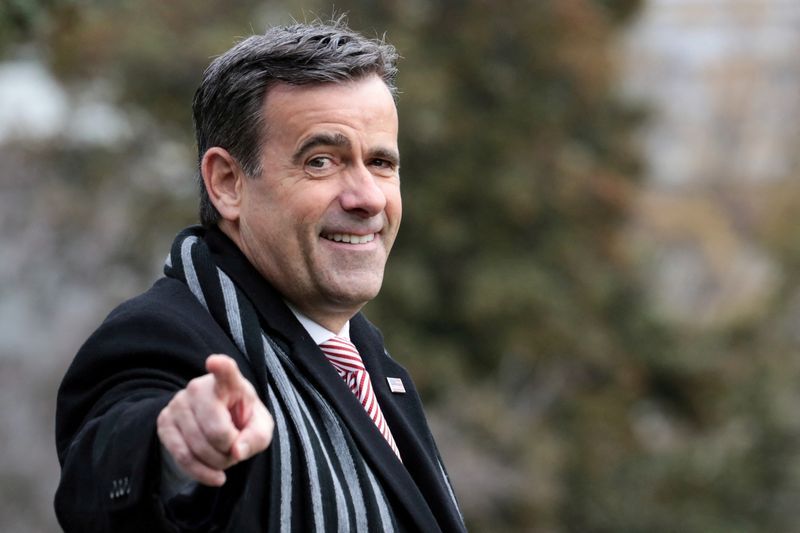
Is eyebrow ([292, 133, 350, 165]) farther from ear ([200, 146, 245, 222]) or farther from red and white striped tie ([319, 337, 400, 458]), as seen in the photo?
red and white striped tie ([319, 337, 400, 458])

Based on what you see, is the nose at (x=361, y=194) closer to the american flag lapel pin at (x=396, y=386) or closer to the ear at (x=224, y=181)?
the ear at (x=224, y=181)

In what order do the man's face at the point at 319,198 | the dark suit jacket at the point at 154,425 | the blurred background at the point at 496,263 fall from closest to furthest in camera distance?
the dark suit jacket at the point at 154,425, the man's face at the point at 319,198, the blurred background at the point at 496,263

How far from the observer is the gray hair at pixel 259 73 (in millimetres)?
2770

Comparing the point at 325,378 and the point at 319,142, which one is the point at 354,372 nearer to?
the point at 325,378

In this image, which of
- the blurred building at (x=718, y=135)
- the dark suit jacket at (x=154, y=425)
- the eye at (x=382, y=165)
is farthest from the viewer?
the blurred building at (x=718, y=135)

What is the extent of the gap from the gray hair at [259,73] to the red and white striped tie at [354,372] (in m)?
0.34

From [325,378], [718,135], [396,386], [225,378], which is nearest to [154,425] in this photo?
[225,378]

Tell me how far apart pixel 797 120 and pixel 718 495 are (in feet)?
65.4

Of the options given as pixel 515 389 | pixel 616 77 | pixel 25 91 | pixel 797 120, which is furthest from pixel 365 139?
pixel 797 120

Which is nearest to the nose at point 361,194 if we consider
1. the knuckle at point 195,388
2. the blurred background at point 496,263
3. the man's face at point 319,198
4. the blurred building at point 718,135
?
the man's face at point 319,198

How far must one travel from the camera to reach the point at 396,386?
306 cm

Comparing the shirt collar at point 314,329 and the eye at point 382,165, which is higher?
the eye at point 382,165

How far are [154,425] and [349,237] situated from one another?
717mm

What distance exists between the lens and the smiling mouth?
279cm
